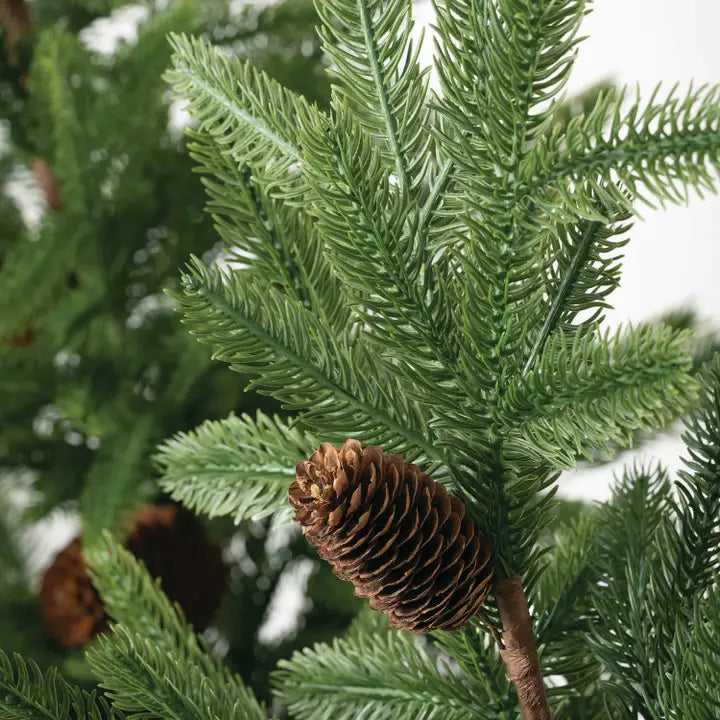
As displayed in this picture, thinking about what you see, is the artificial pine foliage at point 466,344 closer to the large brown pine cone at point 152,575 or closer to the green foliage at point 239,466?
the green foliage at point 239,466

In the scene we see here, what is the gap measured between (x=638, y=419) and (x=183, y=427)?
433 millimetres

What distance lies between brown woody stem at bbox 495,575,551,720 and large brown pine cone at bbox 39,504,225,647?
0.34 m

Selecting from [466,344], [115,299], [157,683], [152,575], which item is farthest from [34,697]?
[115,299]

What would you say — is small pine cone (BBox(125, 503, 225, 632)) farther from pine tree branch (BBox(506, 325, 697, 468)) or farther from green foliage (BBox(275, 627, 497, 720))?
pine tree branch (BBox(506, 325, 697, 468))

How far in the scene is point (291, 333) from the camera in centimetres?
24

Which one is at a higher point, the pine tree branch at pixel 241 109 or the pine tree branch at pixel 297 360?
the pine tree branch at pixel 241 109

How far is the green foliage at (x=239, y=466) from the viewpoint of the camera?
0.95 feet

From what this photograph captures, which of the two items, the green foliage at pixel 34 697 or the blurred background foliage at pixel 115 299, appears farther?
the blurred background foliage at pixel 115 299

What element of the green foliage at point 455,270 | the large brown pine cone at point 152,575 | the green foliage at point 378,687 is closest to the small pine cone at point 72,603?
the large brown pine cone at point 152,575

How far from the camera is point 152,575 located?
0.55 meters

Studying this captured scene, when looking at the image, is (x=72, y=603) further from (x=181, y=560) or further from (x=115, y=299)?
(x=115, y=299)

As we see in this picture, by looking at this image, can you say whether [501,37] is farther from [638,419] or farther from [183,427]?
[183,427]

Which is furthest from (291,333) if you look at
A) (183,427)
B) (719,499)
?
(183,427)

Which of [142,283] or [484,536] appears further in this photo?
[142,283]
